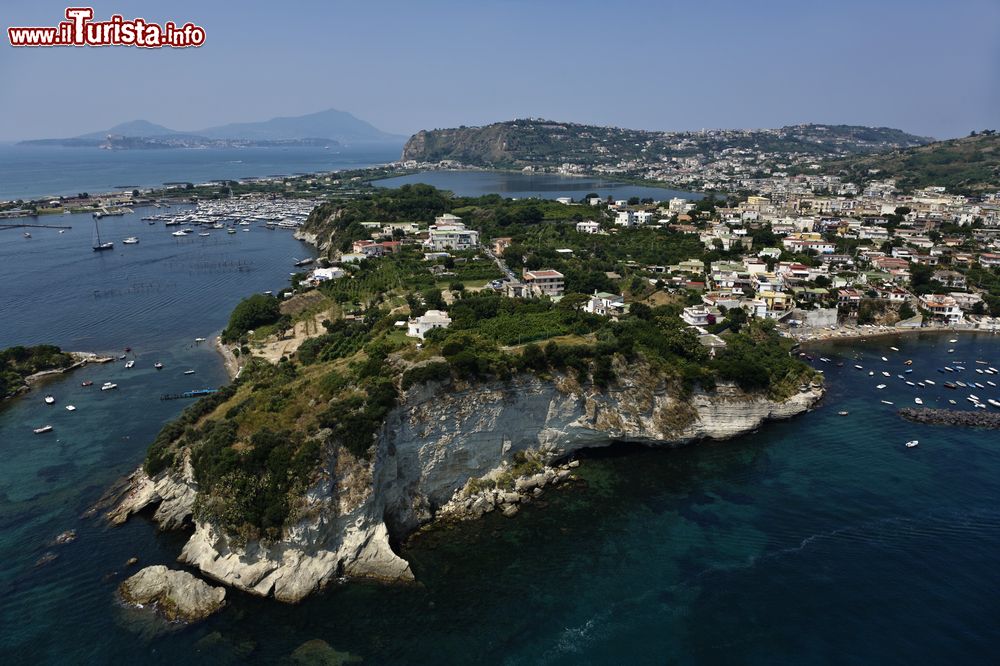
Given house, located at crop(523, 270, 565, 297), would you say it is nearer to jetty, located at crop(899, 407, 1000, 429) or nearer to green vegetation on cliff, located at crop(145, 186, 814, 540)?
green vegetation on cliff, located at crop(145, 186, 814, 540)

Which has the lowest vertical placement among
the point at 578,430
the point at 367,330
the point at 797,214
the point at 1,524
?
the point at 1,524

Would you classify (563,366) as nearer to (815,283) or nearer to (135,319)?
(815,283)

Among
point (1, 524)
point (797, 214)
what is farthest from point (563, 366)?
point (797, 214)

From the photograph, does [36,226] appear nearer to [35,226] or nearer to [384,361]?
[35,226]

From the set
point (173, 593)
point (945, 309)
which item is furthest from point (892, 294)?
point (173, 593)

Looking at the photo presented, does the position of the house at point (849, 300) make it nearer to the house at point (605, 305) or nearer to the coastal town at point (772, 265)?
the coastal town at point (772, 265)

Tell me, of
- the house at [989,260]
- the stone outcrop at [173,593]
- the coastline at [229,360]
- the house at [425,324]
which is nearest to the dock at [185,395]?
the coastline at [229,360]

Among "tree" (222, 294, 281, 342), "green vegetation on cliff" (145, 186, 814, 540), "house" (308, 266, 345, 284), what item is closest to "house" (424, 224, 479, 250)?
"green vegetation on cliff" (145, 186, 814, 540)
